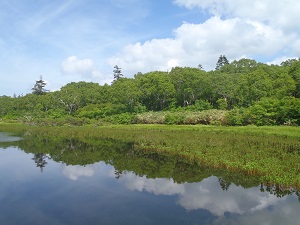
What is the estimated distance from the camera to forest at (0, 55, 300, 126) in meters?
42.6

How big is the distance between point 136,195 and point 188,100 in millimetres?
57665

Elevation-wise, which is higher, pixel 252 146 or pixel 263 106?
pixel 263 106

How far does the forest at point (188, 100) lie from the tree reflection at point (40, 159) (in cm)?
2640

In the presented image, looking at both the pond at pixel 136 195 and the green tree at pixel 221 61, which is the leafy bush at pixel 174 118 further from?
the green tree at pixel 221 61

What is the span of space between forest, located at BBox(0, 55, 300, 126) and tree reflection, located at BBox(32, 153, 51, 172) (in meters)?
26.4

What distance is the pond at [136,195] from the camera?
42.4ft

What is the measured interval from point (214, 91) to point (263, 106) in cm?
2587

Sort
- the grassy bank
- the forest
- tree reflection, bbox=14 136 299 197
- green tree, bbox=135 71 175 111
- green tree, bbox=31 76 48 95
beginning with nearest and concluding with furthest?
tree reflection, bbox=14 136 299 197 < the grassy bank < the forest < green tree, bbox=135 71 175 111 < green tree, bbox=31 76 48 95

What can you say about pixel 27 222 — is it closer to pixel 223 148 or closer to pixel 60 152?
pixel 223 148

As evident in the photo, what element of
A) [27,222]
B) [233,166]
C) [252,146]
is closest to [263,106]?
[252,146]

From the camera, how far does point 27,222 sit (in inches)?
496

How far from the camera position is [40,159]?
91.0 ft

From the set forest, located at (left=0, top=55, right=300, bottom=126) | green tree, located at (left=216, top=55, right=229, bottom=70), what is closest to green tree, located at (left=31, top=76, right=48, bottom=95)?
forest, located at (left=0, top=55, right=300, bottom=126)

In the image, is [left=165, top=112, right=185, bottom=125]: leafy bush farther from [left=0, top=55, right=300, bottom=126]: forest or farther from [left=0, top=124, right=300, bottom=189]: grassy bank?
[left=0, top=124, right=300, bottom=189]: grassy bank
